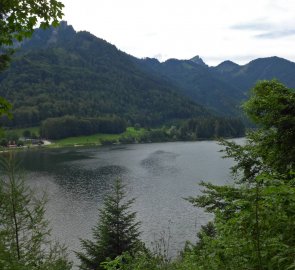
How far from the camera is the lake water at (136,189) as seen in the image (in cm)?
5756

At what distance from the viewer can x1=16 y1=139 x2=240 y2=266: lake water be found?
189 ft

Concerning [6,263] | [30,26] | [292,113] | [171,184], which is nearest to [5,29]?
[30,26]

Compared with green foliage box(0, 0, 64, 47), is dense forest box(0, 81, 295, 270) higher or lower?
lower

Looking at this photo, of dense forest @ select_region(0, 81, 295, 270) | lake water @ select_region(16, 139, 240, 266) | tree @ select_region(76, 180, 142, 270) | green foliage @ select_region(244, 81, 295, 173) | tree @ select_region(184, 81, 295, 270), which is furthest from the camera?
lake water @ select_region(16, 139, 240, 266)

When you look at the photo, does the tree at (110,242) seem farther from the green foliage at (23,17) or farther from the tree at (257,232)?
the green foliage at (23,17)

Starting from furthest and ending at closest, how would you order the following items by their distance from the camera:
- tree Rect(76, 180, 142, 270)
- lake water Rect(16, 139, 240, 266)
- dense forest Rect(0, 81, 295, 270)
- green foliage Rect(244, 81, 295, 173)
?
lake water Rect(16, 139, 240, 266) → tree Rect(76, 180, 142, 270) → green foliage Rect(244, 81, 295, 173) → dense forest Rect(0, 81, 295, 270)

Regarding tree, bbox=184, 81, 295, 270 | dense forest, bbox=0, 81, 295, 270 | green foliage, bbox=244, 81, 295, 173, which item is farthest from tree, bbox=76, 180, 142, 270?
tree, bbox=184, 81, 295, 270

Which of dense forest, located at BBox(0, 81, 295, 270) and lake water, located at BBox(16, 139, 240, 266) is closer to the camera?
dense forest, located at BBox(0, 81, 295, 270)

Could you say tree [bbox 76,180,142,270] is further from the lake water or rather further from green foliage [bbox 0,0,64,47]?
green foliage [bbox 0,0,64,47]

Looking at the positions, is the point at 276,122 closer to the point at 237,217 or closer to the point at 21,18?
the point at 237,217

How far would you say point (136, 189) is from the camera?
3455 inches

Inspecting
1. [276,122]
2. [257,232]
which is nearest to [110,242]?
Answer: [276,122]

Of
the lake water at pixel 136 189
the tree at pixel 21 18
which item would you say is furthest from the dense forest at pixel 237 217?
the lake water at pixel 136 189

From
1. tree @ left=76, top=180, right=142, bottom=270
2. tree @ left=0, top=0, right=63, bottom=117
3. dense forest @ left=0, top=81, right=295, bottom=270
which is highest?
tree @ left=0, top=0, right=63, bottom=117
